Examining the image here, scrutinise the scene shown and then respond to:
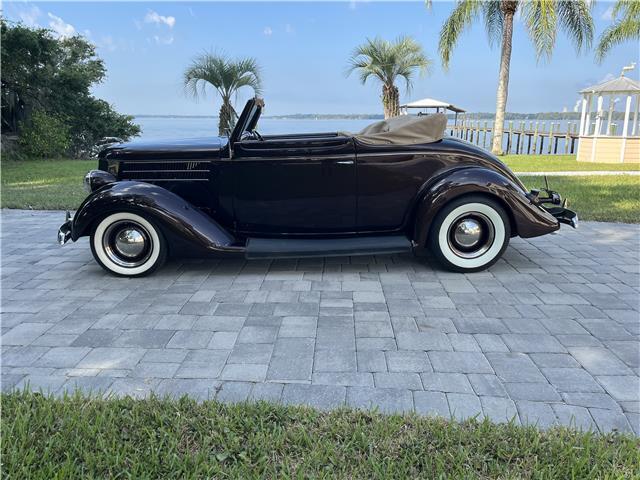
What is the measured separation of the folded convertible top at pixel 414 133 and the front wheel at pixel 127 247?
2.01 metres

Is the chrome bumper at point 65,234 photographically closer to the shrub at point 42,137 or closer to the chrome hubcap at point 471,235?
the chrome hubcap at point 471,235

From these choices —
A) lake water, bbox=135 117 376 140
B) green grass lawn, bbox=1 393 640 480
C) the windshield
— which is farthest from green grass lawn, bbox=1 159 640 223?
green grass lawn, bbox=1 393 640 480

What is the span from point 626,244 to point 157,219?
4.87 metres

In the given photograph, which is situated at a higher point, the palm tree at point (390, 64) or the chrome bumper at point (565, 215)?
the palm tree at point (390, 64)

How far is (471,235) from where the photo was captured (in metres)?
4.21

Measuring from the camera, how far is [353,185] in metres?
4.18

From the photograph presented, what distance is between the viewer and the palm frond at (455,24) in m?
16.1

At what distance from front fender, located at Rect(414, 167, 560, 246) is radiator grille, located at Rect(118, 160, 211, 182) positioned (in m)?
1.97

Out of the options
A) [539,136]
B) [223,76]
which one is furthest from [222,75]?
[539,136]

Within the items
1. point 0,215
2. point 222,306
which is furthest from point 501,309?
point 0,215

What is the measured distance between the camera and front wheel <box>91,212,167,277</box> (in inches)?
158

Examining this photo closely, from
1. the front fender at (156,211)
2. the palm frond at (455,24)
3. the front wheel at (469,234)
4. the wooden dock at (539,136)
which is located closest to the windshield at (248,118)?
the front fender at (156,211)

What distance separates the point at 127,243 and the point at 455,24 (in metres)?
15.9

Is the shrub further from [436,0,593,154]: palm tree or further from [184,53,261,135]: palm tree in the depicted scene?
[436,0,593,154]: palm tree
